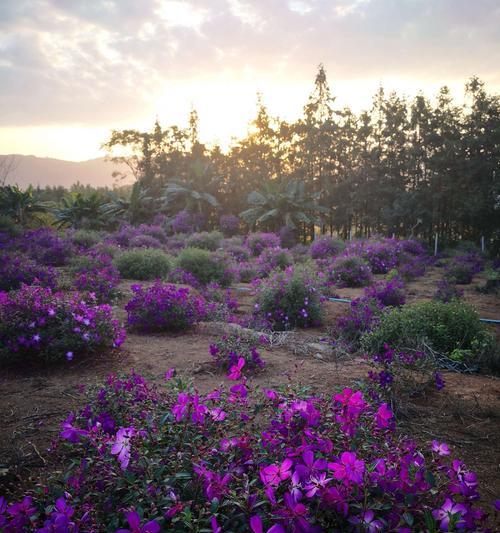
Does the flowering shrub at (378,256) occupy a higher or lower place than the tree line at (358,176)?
lower

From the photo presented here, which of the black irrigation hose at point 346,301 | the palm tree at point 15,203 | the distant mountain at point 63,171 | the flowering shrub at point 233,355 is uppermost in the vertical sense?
the distant mountain at point 63,171

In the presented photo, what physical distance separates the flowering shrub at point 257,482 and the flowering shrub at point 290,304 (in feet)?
13.5

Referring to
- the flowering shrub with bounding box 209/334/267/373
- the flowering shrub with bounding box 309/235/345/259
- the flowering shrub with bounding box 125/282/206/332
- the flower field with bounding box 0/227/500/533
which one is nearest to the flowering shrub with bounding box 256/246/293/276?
the flowering shrub with bounding box 309/235/345/259

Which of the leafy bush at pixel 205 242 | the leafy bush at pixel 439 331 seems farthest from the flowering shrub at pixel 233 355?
the leafy bush at pixel 205 242

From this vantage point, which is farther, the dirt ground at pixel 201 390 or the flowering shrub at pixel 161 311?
the flowering shrub at pixel 161 311

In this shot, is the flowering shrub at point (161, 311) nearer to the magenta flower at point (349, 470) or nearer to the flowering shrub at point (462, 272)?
the magenta flower at point (349, 470)

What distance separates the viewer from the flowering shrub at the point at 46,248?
10.8 meters

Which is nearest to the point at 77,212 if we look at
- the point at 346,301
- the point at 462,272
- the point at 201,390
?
the point at 346,301

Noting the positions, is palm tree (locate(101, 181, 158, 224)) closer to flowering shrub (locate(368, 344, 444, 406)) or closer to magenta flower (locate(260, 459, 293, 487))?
flowering shrub (locate(368, 344, 444, 406))

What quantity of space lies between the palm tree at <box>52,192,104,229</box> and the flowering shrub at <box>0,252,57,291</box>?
14.3m

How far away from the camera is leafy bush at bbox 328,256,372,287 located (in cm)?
1038

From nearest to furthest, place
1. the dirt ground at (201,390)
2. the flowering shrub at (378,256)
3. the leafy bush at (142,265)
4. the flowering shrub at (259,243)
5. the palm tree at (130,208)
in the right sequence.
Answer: the dirt ground at (201,390), the leafy bush at (142,265), the flowering shrub at (378,256), the flowering shrub at (259,243), the palm tree at (130,208)

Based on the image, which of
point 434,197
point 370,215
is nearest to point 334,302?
point 434,197

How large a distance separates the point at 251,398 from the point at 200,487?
155cm
